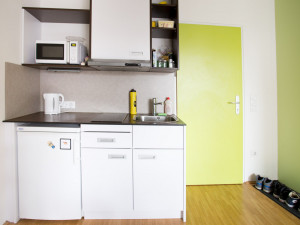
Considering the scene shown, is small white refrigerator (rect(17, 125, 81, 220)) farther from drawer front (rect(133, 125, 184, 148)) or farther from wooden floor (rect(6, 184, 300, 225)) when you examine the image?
drawer front (rect(133, 125, 184, 148))

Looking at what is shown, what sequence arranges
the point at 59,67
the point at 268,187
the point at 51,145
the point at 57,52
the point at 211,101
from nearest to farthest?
1. the point at 51,145
2. the point at 57,52
3. the point at 59,67
4. the point at 268,187
5. the point at 211,101

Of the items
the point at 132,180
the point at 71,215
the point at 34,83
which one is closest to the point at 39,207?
the point at 71,215

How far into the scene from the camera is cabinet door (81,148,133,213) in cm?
176

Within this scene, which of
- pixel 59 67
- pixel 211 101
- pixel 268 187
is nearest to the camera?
pixel 59 67

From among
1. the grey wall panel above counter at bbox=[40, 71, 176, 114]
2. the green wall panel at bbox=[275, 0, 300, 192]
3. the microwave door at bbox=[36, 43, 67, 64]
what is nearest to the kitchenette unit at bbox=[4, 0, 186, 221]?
the microwave door at bbox=[36, 43, 67, 64]

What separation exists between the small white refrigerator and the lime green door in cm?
133

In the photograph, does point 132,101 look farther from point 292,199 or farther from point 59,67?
point 292,199

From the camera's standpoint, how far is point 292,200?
6.57ft

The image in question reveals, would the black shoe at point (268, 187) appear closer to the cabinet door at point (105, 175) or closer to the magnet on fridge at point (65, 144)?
the cabinet door at point (105, 175)

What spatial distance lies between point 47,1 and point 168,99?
1.82 m

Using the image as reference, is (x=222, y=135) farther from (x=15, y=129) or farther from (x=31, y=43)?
(x=31, y=43)

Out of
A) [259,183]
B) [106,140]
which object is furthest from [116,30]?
[259,183]

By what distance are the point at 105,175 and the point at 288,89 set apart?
7.62ft

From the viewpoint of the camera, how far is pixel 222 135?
2.51 meters
